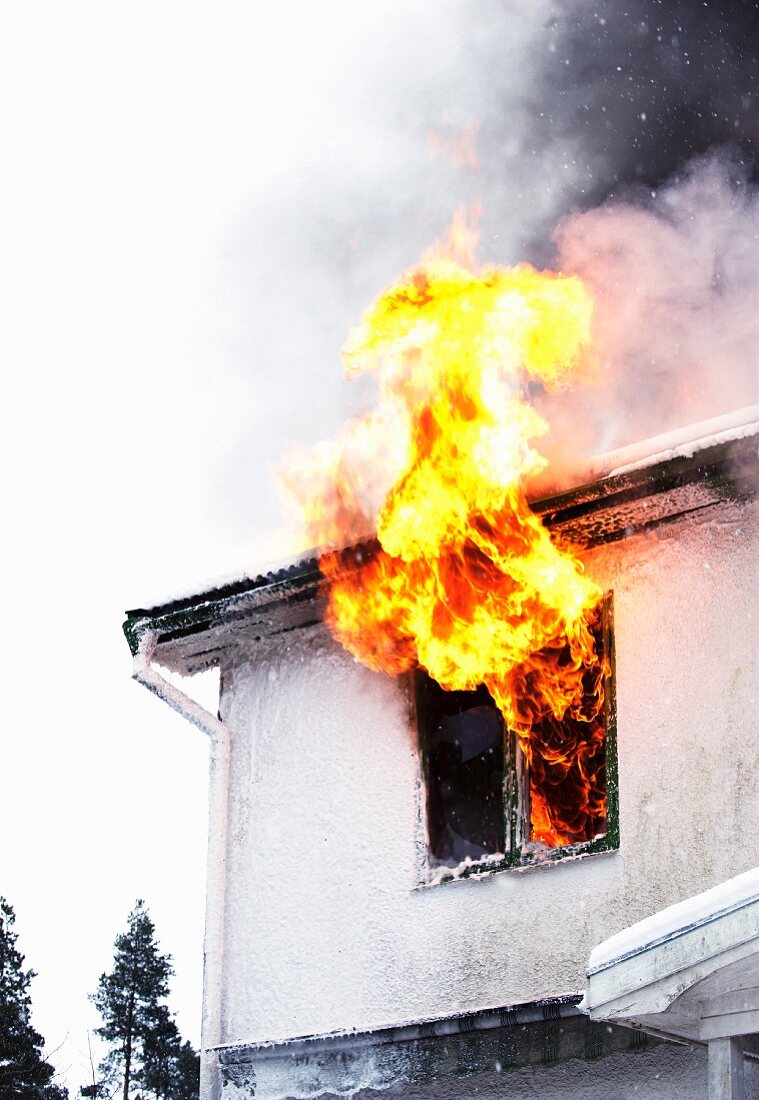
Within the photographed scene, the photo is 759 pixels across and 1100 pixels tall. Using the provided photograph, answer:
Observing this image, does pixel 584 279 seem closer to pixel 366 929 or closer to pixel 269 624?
pixel 269 624

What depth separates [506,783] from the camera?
318 inches

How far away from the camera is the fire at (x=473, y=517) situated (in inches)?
314

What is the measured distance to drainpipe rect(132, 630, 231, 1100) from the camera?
8547mm

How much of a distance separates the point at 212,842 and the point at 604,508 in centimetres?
336

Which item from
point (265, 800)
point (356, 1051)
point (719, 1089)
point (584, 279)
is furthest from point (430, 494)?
point (719, 1089)

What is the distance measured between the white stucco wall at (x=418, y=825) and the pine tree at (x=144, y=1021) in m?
9.97

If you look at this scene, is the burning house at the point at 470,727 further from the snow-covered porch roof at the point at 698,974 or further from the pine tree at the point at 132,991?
the pine tree at the point at 132,991

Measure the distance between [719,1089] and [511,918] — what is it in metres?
2.28

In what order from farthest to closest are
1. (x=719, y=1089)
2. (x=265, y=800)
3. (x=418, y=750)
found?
(x=265, y=800), (x=418, y=750), (x=719, y=1089)

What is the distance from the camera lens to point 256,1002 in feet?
28.0

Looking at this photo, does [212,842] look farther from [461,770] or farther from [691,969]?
[691,969]

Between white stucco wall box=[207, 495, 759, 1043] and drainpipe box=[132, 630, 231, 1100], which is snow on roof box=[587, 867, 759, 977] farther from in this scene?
drainpipe box=[132, 630, 231, 1100]

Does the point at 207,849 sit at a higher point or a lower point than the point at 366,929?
higher

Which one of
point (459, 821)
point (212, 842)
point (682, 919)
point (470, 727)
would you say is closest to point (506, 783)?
point (470, 727)
